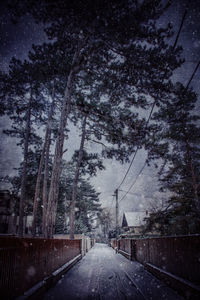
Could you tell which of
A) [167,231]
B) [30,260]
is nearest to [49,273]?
[30,260]

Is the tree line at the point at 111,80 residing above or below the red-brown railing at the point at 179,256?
above

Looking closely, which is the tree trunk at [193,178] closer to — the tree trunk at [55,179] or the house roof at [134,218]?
the tree trunk at [55,179]

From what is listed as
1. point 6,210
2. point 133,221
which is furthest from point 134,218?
point 6,210

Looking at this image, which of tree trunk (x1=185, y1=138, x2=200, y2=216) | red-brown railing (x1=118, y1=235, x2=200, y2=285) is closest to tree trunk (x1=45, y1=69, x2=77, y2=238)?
red-brown railing (x1=118, y1=235, x2=200, y2=285)

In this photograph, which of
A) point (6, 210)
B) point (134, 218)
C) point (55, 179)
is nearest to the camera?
point (55, 179)

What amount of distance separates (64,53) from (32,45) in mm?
1845

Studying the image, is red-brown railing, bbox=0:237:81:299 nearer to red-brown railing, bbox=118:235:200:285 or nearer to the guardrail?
the guardrail

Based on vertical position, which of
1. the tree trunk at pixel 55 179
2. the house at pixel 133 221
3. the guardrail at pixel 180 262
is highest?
the tree trunk at pixel 55 179

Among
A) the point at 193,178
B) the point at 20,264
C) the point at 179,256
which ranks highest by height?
the point at 193,178

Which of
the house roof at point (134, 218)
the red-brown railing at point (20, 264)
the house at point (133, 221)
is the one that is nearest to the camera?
the red-brown railing at point (20, 264)

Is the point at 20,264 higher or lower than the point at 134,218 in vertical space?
higher

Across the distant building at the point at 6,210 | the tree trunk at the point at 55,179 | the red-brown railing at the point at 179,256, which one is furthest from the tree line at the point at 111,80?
the distant building at the point at 6,210

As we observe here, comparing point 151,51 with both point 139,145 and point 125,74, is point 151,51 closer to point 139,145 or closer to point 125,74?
point 125,74

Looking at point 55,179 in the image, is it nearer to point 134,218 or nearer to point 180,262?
point 180,262
